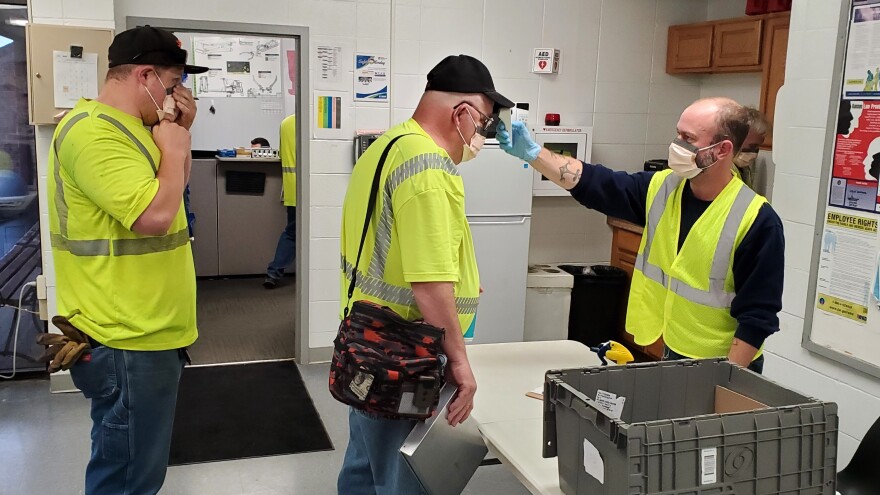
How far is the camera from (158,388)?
7.32 ft

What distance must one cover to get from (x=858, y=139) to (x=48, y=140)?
394cm

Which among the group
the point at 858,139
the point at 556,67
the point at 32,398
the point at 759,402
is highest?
the point at 556,67

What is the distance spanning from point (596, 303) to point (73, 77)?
11.7 ft

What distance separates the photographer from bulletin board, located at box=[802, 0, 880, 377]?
2826mm

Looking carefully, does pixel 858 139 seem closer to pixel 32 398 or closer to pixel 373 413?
pixel 373 413

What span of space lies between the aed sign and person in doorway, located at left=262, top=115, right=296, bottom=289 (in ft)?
6.89

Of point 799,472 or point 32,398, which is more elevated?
point 799,472

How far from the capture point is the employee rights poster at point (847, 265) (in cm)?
286

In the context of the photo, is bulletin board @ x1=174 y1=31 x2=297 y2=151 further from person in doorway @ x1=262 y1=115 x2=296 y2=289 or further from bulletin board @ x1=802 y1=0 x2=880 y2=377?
bulletin board @ x1=802 y1=0 x2=880 y2=377

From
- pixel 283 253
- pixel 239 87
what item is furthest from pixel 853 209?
pixel 239 87

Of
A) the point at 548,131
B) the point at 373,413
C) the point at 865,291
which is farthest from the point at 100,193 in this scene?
the point at 548,131

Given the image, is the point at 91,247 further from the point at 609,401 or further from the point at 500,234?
the point at 500,234

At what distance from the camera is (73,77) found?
4.02 meters

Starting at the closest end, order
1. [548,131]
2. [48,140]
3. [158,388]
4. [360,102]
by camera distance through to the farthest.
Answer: [158,388] → [48,140] → [360,102] → [548,131]
